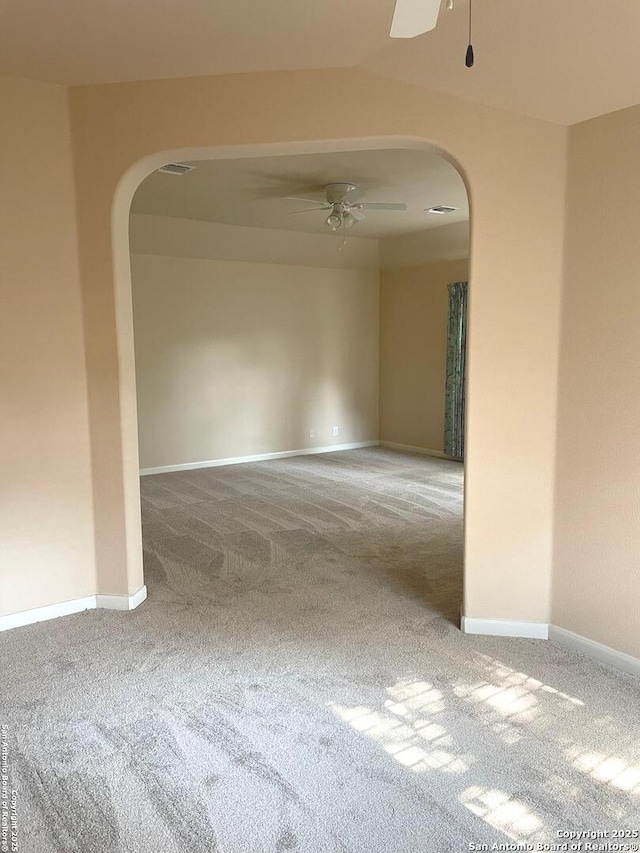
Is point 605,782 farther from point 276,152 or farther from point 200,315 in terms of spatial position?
point 200,315

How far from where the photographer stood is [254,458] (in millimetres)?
8180

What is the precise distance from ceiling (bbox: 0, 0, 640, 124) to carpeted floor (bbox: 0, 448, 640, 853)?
8.45ft

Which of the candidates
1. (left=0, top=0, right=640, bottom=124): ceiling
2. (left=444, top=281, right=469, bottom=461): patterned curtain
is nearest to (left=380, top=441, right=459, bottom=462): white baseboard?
(left=444, top=281, right=469, bottom=461): patterned curtain

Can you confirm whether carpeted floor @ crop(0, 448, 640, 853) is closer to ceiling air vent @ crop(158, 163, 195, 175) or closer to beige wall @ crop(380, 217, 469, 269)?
ceiling air vent @ crop(158, 163, 195, 175)

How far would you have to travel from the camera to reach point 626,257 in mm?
2785

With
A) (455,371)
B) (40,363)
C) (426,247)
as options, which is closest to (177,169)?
(40,363)

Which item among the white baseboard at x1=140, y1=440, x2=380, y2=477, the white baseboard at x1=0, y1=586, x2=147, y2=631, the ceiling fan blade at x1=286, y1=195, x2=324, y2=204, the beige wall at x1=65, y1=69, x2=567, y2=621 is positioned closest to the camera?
the beige wall at x1=65, y1=69, x2=567, y2=621

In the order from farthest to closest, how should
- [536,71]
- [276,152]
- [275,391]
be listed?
[275,391], [276,152], [536,71]

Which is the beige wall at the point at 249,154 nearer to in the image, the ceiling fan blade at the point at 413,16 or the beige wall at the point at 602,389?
the beige wall at the point at 602,389

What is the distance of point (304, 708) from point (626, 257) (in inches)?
94.4

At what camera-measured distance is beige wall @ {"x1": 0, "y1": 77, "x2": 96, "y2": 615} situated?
3.22 m

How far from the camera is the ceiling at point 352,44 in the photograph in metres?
2.30

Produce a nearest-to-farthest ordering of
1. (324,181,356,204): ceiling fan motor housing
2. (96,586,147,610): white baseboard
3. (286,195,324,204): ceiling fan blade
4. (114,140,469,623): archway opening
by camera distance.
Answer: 1. (96,586,147,610): white baseboard
2. (114,140,469,623): archway opening
3. (324,181,356,204): ceiling fan motor housing
4. (286,195,324,204): ceiling fan blade

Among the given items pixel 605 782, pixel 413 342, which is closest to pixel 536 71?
pixel 605 782
